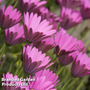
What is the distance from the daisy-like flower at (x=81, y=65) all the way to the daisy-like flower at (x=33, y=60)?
0.42 ft

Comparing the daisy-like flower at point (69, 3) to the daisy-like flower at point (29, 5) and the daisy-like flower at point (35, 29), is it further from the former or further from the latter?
the daisy-like flower at point (35, 29)

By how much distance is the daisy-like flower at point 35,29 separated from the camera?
0.45 metres

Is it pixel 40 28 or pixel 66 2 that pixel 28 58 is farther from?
pixel 66 2

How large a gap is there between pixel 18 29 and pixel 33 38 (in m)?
0.12

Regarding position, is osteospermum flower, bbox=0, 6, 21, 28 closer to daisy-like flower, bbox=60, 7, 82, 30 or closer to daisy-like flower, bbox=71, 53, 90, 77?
daisy-like flower, bbox=71, 53, 90, 77

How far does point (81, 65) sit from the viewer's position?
1.66 feet

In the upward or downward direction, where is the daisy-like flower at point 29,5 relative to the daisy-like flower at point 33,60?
upward

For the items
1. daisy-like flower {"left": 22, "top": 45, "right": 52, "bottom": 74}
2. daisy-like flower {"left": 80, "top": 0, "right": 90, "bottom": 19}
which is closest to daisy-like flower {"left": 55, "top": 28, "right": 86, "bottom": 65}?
daisy-like flower {"left": 22, "top": 45, "right": 52, "bottom": 74}

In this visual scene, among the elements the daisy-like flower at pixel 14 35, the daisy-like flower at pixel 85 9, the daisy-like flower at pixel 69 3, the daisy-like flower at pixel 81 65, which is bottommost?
the daisy-like flower at pixel 81 65

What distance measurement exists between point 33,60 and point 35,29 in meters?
0.11

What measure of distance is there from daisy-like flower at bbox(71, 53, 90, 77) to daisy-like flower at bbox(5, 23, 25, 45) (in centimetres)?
18

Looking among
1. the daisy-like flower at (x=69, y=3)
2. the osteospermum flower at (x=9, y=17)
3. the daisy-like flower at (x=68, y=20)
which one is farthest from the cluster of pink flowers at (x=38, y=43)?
the daisy-like flower at (x=69, y=3)

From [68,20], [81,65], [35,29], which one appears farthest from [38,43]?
[68,20]

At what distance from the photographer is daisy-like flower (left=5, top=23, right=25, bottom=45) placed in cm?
54
